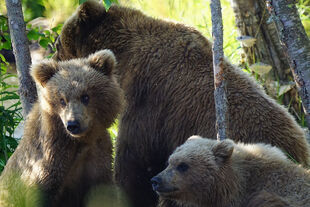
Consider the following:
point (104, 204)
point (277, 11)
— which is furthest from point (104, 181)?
point (277, 11)

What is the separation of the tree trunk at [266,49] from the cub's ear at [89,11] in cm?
298

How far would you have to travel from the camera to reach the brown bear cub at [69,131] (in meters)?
5.54

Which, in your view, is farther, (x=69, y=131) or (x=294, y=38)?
(x=294, y=38)

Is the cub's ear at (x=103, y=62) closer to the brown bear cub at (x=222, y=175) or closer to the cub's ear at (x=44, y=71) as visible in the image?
the cub's ear at (x=44, y=71)

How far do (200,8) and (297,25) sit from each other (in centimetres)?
612

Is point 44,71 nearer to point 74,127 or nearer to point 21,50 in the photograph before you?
point 74,127

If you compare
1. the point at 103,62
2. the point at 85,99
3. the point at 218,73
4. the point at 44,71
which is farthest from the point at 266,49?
the point at 44,71

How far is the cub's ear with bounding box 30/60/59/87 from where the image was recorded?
571cm

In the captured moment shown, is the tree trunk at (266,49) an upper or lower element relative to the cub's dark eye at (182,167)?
upper

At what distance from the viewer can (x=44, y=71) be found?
572 centimetres

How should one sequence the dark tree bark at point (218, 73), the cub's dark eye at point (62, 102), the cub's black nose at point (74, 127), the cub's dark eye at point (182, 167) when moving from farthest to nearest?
the dark tree bark at point (218, 73), the cub's dark eye at point (62, 102), the cub's dark eye at point (182, 167), the cub's black nose at point (74, 127)

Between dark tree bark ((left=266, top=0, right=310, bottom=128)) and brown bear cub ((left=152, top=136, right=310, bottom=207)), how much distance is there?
118 cm

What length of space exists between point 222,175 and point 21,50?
315 centimetres

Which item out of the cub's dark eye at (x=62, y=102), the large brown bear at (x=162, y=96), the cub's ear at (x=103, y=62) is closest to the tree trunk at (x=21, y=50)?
the large brown bear at (x=162, y=96)
